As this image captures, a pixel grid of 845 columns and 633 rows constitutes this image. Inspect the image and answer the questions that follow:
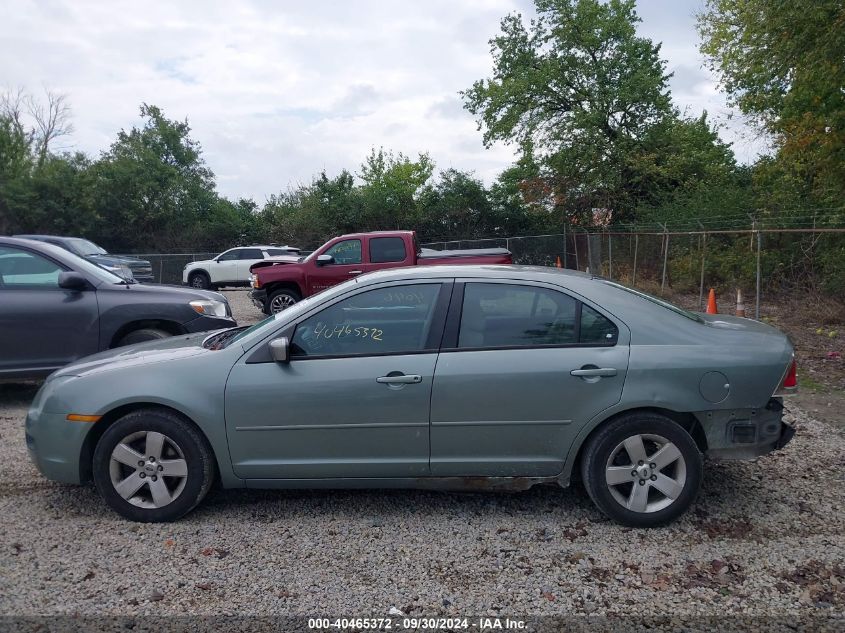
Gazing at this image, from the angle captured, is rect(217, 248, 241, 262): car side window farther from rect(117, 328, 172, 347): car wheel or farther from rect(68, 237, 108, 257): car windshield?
rect(117, 328, 172, 347): car wheel

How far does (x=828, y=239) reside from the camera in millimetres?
14508

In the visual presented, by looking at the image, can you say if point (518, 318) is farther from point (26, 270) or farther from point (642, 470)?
point (26, 270)

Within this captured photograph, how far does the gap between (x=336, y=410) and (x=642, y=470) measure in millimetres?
1818

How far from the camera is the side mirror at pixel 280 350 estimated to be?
4.23m

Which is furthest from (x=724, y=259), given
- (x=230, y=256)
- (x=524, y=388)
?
(x=230, y=256)

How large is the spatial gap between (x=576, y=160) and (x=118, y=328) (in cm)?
2368

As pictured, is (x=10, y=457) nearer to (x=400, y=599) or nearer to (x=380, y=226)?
(x=400, y=599)

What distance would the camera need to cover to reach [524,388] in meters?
4.18

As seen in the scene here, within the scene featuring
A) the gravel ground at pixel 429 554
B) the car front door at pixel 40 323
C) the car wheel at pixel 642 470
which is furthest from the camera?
the car front door at pixel 40 323

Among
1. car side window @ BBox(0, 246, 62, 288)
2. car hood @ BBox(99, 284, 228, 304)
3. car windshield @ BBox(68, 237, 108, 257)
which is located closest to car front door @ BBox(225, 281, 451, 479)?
car hood @ BBox(99, 284, 228, 304)

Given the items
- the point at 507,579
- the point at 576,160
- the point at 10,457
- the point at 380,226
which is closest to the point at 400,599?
the point at 507,579

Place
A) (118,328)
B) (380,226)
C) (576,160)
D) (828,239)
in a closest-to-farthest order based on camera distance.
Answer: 1. (118,328)
2. (828,239)
3. (576,160)
4. (380,226)

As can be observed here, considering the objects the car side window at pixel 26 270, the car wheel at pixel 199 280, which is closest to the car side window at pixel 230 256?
the car wheel at pixel 199 280

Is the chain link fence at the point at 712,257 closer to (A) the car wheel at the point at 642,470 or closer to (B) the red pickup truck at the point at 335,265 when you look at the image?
(B) the red pickup truck at the point at 335,265
